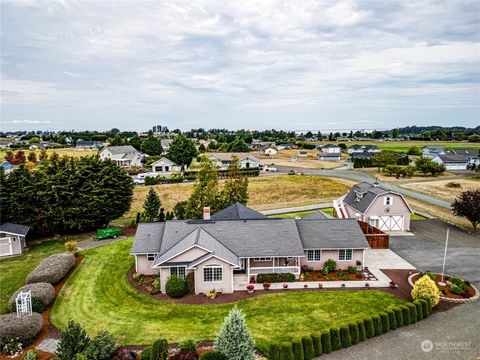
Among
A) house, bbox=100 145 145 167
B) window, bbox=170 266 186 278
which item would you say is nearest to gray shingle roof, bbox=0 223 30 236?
window, bbox=170 266 186 278

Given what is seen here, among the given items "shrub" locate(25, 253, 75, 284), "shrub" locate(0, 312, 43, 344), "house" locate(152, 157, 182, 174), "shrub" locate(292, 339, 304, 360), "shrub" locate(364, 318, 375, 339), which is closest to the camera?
"shrub" locate(292, 339, 304, 360)

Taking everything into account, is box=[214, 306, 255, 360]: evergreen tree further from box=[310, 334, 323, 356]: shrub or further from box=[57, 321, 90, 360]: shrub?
box=[57, 321, 90, 360]: shrub

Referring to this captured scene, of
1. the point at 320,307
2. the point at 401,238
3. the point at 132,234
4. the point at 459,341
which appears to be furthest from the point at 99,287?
the point at 401,238

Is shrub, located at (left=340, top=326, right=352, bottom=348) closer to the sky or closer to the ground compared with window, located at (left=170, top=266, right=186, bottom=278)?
closer to the ground

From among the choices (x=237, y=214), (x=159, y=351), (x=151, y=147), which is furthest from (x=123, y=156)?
(x=159, y=351)

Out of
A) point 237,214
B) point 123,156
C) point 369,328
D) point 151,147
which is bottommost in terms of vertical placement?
point 369,328

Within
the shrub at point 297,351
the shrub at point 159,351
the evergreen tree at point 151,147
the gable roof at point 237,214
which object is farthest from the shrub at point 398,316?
the evergreen tree at point 151,147

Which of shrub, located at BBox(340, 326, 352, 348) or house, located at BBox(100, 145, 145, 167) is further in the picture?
house, located at BBox(100, 145, 145, 167)

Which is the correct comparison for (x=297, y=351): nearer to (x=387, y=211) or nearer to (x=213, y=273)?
(x=213, y=273)
